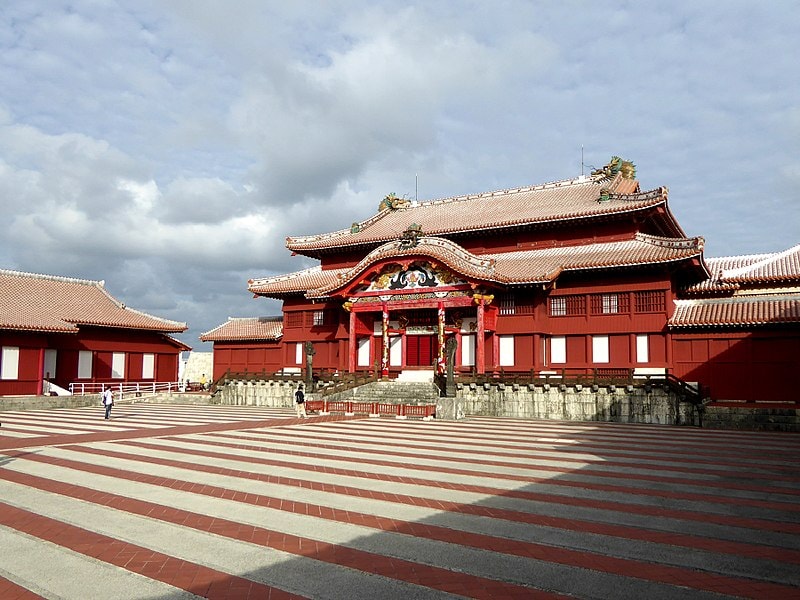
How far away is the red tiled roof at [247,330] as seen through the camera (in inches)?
1741

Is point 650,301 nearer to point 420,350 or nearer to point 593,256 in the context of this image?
point 593,256

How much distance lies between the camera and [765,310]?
28938mm

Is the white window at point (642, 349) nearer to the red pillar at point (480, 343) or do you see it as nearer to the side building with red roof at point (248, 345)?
the red pillar at point (480, 343)

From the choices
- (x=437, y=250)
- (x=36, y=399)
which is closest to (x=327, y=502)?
(x=437, y=250)

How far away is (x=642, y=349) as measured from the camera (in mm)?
31641

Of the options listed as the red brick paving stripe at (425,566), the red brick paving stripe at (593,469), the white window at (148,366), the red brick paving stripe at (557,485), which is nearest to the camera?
the red brick paving stripe at (425,566)

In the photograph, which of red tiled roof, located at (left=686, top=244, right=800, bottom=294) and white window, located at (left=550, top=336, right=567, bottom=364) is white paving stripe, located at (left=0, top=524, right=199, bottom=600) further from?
red tiled roof, located at (left=686, top=244, right=800, bottom=294)

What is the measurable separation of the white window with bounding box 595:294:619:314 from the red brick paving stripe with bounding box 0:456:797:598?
2460 cm

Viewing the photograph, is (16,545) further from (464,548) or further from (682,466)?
(682,466)

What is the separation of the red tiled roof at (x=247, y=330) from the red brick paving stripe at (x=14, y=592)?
3704 cm

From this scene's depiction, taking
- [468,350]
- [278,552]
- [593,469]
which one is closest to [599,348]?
[468,350]

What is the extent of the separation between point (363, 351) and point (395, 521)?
99.2 feet

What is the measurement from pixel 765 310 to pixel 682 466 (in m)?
17.8

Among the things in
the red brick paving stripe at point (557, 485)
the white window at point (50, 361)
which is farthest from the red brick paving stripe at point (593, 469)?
the white window at point (50, 361)
